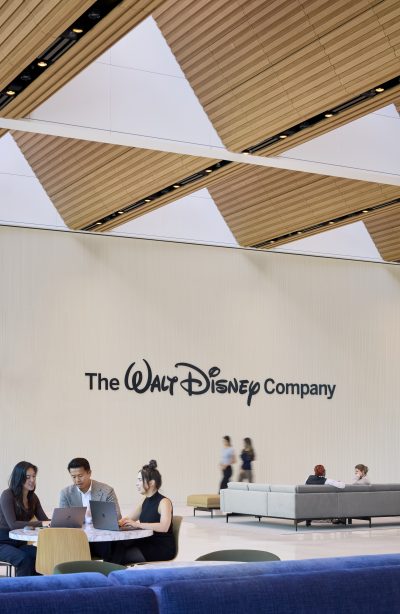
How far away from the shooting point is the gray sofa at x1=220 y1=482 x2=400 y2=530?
13.1 metres

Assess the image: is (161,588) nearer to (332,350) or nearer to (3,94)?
(3,94)

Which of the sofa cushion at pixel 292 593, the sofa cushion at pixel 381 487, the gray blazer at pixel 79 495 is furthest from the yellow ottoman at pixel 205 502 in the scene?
the sofa cushion at pixel 292 593

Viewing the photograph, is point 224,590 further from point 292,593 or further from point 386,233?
point 386,233

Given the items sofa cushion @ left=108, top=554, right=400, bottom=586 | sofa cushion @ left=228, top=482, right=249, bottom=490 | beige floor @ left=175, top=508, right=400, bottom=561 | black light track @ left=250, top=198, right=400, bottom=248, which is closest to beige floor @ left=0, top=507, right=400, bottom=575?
beige floor @ left=175, top=508, right=400, bottom=561

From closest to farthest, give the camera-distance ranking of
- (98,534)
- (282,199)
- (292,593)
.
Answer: (292,593) → (98,534) → (282,199)

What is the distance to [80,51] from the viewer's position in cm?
1002

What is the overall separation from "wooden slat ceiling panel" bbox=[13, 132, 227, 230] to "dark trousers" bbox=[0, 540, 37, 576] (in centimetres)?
766

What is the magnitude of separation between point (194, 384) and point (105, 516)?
11.6m

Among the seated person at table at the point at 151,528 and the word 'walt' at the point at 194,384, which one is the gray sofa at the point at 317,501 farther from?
the seated person at table at the point at 151,528

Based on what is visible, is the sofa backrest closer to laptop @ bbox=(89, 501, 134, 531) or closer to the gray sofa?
the gray sofa

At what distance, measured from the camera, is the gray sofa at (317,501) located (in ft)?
43.1

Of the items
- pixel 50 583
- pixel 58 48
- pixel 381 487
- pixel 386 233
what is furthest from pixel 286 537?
pixel 386 233

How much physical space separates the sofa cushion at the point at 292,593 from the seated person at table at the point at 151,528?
4.09 m

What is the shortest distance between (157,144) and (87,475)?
636 cm
